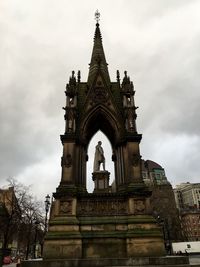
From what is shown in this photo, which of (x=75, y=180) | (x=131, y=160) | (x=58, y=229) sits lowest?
(x=58, y=229)

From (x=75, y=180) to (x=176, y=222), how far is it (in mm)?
51185

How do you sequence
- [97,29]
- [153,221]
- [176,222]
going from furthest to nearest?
[176,222], [97,29], [153,221]

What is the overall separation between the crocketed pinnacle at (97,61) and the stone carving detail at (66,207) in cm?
892

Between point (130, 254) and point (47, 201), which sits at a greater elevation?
point (47, 201)

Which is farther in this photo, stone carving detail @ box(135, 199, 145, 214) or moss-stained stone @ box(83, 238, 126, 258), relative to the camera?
stone carving detail @ box(135, 199, 145, 214)

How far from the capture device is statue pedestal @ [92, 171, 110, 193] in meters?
14.9

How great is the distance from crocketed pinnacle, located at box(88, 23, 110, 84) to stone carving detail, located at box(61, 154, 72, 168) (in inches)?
254

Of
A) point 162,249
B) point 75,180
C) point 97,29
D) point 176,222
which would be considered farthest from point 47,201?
point 176,222

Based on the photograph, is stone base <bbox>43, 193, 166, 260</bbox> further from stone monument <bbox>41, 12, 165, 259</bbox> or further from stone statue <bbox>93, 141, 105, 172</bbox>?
stone statue <bbox>93, 141, 105, 172</bbox>

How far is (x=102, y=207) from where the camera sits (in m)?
13.3

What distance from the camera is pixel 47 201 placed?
78.5 feet

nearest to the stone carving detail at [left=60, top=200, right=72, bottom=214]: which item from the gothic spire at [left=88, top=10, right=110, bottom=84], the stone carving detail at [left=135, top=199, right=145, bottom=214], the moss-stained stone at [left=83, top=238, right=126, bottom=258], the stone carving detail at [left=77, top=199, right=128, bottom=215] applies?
the stone carving detail at [left=77, top=199, right=128, bottom=215]

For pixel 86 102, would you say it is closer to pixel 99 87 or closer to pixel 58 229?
pixel 99 87

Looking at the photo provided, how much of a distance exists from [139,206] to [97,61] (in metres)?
11.4
